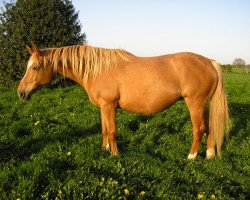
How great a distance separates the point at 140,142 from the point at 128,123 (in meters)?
1.27

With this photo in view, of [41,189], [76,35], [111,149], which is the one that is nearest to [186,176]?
[111,149]

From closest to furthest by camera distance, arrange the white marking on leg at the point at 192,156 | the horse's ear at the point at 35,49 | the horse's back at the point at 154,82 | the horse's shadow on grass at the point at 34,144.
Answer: the horse's shadow on grass at the point at 34,144
the horse's ear at the point at 35,49
the horse's back at the point at 154,82
the white marking on leg at the point at 192,156

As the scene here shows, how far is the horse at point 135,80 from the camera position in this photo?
5.72 meters

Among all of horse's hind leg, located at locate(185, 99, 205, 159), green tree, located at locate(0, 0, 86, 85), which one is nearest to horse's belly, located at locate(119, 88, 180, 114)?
horse's hind leg, located at locate(185, 99, 205, 159)

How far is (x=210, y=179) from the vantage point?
189 inches

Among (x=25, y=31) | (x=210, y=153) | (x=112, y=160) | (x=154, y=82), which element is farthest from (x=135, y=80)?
(x=25, y=31)

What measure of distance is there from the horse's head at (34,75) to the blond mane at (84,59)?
0.45 feet

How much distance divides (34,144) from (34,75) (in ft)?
4.88

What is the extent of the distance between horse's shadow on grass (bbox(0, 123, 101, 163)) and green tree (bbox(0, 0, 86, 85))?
7089 millimetres

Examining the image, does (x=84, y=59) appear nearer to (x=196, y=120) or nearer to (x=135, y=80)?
(x=135, y=80)

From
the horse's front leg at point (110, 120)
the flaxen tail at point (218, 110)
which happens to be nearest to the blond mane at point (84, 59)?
the horse's front leg at point (110, 120)

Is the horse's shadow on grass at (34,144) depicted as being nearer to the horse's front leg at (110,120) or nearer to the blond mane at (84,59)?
the horse's front leg at (110,120)

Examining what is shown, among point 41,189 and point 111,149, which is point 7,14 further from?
point 41,189

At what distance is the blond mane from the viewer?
5883 millimetres
